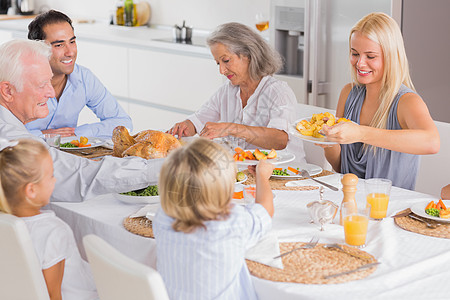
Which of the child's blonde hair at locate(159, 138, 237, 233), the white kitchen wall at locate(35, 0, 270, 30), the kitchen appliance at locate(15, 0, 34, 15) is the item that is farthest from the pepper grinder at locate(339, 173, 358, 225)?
the kitchen appliance at locate(15, 0, 34, 15)

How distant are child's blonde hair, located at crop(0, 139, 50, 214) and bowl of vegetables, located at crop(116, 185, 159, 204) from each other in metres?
0.37

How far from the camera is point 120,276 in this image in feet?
4.50

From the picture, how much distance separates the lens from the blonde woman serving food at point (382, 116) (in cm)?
220

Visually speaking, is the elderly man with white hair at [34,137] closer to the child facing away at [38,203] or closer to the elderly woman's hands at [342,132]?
the child facing away at [38,203]

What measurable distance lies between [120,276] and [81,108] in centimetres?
193

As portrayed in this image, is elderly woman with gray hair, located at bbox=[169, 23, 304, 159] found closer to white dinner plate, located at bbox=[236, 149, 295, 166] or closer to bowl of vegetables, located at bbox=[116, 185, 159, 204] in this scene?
white dinner plate, located at bbox=[236, 149, 295, 166]

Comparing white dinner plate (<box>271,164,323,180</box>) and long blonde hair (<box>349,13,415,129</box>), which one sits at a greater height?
long blonde hair (<box>349,13,415,129</box>)

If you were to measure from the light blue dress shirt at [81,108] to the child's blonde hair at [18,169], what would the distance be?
1.33 m

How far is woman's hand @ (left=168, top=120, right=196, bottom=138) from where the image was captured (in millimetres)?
2922

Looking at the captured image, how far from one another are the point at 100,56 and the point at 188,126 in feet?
7.70

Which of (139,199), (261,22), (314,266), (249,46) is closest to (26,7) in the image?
(261,22)

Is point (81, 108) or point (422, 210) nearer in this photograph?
point (422, 210)

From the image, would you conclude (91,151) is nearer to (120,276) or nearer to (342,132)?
(342,132)

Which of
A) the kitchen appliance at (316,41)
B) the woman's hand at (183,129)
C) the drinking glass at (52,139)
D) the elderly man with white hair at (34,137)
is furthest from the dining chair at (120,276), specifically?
the kitchen appliance at (316,41)
